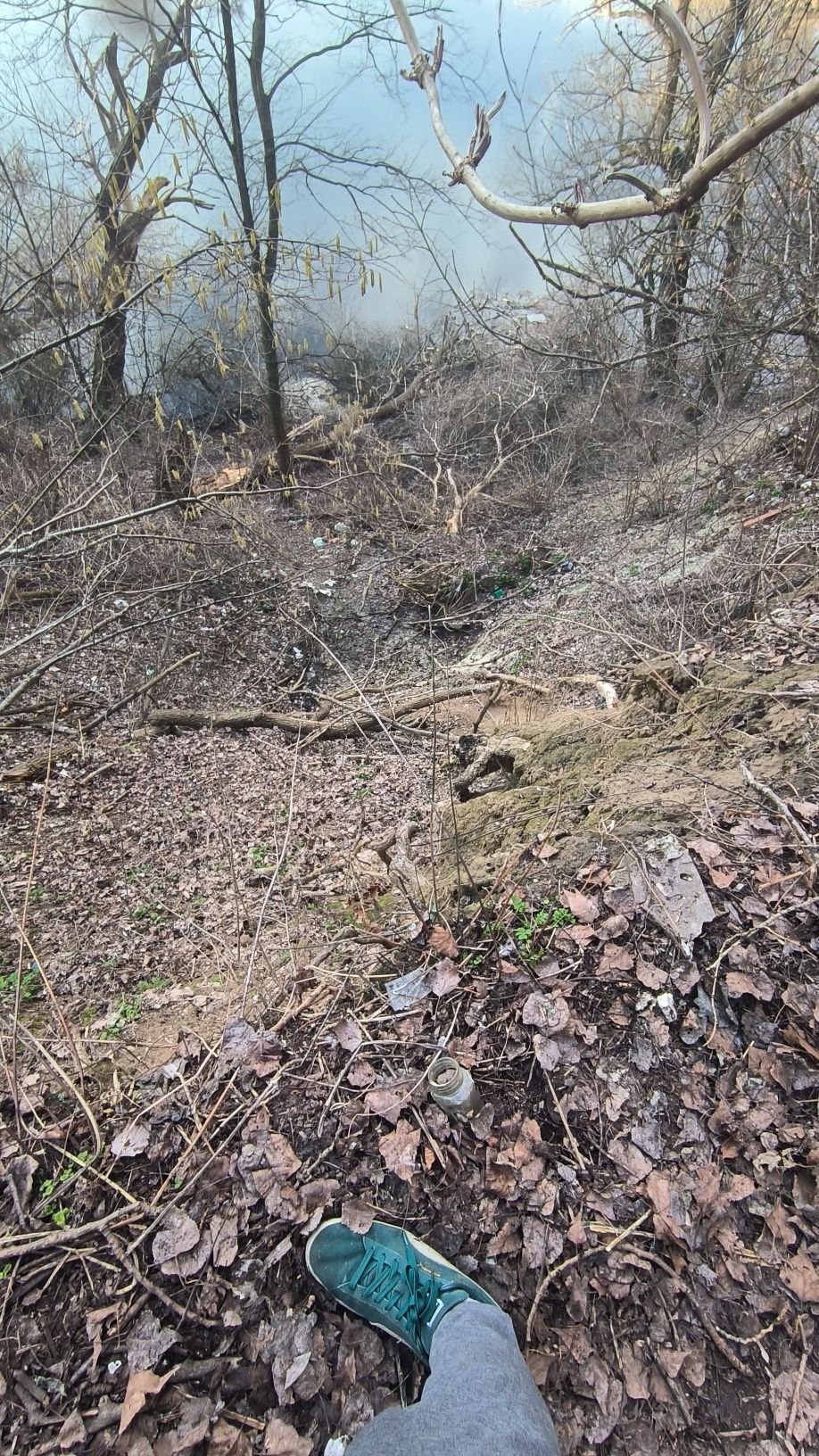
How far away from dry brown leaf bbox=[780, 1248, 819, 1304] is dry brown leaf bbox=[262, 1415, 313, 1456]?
1047 millimetres

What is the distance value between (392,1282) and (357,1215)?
0.15 meters

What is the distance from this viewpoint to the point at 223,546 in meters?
7.20

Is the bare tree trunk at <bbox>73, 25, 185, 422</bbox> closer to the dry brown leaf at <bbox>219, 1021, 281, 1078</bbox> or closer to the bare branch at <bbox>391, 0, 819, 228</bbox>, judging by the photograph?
the bare branch at <bbox>391, 0, 819, 228</bbox>

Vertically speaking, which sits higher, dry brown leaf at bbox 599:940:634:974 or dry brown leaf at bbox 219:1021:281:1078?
dry brown leaf at bbox 599:940:634:974

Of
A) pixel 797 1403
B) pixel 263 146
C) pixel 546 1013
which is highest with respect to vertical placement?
pixel 263 146

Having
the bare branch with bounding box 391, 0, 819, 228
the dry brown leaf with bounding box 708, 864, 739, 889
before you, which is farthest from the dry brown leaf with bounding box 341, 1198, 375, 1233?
the bare branch with bounding box 391, 0, 819, 228

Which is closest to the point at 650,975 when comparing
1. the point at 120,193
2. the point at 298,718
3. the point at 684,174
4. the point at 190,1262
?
the point at 190,1262

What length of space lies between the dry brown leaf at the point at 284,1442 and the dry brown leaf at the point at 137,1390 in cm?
24

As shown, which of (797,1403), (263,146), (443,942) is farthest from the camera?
(263,146)

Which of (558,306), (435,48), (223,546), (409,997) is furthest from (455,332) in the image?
(409,997)

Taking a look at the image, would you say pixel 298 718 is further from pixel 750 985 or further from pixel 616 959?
pixel 750 985

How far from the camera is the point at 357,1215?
61.2 inches

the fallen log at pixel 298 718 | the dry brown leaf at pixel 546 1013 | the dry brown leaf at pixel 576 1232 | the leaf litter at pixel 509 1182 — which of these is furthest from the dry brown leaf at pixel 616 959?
the fallen log at pixel 298 718

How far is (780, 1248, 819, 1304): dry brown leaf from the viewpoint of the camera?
1352 millimetres
